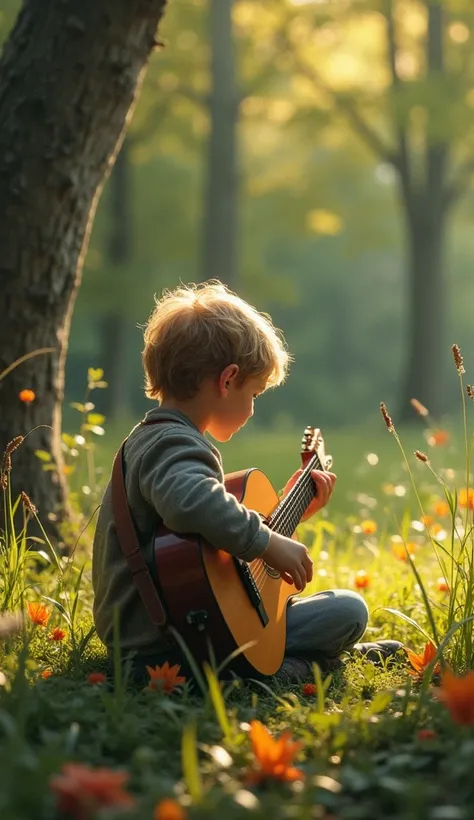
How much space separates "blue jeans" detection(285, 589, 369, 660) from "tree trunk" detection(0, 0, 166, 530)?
1.22 m

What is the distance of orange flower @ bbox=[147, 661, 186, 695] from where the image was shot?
8.45 feet

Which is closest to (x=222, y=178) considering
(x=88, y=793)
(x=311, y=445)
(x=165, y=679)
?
(x=311, y=445)

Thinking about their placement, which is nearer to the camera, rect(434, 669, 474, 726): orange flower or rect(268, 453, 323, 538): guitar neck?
rect(434, 669, 474, 726): orange flower

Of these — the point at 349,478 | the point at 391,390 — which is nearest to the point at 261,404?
the point at 391,390

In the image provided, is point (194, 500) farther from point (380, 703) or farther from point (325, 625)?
point (325, 625)

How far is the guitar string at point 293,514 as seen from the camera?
9.97ft

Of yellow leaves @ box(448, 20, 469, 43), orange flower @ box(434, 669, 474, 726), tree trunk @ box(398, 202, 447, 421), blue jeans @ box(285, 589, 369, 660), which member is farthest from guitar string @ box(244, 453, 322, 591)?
yellow leaves @ box(448, 20, 469, 43)

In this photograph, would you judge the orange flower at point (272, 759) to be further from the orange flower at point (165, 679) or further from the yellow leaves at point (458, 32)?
Result: the yellow leaves at point (458, 32)

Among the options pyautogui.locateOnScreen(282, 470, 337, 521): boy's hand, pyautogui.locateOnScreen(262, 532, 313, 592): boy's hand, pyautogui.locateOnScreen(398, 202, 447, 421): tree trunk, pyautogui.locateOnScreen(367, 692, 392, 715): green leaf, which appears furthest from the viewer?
pyautogui.locateOnScreen(398, 202, 447, 421): tree trunk

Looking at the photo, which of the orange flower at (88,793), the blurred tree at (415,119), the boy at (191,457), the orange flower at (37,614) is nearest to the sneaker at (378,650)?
the boy at (191,457)

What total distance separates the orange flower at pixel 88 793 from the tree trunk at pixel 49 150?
2421 millimetres

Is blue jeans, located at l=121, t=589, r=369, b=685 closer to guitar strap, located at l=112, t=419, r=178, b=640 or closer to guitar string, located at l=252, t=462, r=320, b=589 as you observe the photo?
guitar string, located at l=252, t=462, r=320, b=589

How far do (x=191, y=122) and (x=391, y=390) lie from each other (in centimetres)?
1804

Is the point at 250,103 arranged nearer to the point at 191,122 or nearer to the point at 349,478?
the point at 191,122
